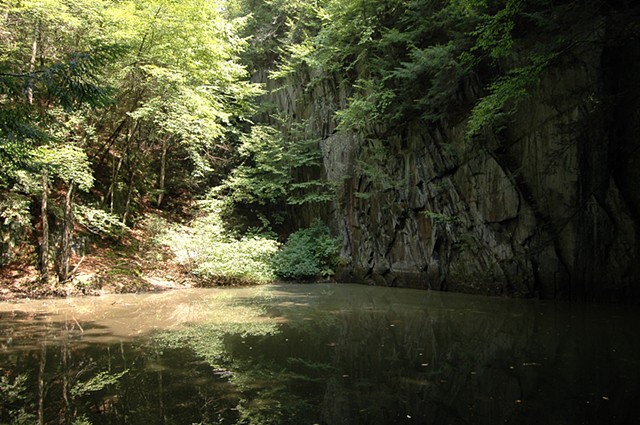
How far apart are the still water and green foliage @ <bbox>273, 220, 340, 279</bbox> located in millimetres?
6492

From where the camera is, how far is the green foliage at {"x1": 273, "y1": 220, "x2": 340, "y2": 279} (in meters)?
15.2

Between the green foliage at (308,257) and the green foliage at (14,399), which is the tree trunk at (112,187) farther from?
the green foliage at (14,399)

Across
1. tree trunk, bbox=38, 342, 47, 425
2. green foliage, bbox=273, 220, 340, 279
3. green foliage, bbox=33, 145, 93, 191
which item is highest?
green foliage, bbox=33, 145, 93, 191

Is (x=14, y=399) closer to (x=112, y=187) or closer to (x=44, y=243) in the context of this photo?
(x=44, y=243)

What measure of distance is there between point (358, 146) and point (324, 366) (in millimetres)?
11755

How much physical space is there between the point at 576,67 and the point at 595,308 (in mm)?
5647

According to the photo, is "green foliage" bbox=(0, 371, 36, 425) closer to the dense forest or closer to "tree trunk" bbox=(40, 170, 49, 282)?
the dense forest

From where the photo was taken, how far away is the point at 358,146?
15.5 m

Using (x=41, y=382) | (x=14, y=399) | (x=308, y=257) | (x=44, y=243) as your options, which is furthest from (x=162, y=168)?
(x=14, y=399)

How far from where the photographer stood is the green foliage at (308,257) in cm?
1517

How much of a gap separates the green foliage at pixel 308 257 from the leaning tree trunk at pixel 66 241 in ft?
22.3

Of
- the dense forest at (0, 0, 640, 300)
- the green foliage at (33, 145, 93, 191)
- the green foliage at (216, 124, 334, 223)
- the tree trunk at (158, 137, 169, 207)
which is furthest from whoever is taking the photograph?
the green foliage at (216, 124, 334, 223)

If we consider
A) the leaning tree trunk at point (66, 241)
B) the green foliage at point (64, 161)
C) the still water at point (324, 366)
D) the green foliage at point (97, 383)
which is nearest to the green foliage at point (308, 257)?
the still water at point (324, 366)

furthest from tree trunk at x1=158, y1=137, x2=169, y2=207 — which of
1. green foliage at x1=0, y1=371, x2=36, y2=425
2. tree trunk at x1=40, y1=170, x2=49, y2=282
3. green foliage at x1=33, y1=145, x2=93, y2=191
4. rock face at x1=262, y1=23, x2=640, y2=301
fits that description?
green foliage at x1=0, y1=371, x2=36, y2=425
